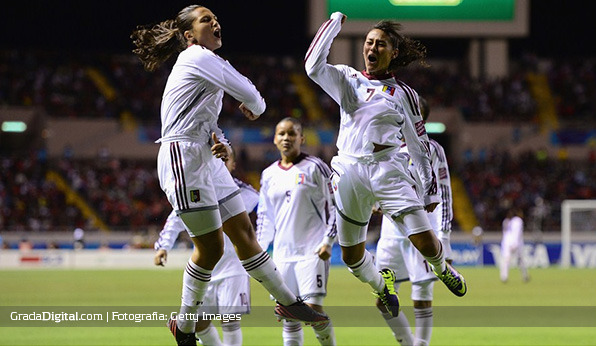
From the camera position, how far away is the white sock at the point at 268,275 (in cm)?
601

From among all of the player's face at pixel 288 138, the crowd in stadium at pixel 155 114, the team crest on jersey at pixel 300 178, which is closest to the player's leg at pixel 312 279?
the team crest on jersey at pixel 300 178

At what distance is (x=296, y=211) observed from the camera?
7.57 m

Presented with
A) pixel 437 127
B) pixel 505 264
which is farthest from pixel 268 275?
pixel 437 127

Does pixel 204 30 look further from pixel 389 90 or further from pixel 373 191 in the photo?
pixel 373 191

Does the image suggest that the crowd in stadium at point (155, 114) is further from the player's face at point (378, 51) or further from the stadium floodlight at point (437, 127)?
the player's face at point (378, 51)

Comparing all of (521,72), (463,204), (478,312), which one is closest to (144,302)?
(478,312)

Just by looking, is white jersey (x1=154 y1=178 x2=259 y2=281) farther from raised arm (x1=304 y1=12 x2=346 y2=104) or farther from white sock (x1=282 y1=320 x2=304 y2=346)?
raised arm (x1=304 y1=12 x2=346 y2=104)

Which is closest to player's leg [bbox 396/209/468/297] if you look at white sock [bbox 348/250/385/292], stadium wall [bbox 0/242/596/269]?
white sock [bbox 348/250/385/292]

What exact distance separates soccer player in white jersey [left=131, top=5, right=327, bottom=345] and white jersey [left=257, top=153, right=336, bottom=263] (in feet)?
4.68

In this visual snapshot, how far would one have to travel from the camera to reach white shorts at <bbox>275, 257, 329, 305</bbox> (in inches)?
284

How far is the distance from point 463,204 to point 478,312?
2306 centimetres

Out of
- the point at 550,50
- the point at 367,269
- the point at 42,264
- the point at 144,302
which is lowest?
the point at 42,264

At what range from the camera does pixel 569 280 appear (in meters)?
20.2

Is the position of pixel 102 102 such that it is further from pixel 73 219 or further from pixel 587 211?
pixel 587 211
